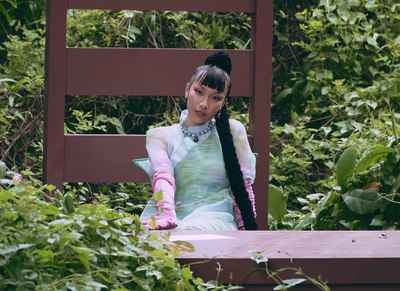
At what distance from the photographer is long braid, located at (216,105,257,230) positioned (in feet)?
8.38

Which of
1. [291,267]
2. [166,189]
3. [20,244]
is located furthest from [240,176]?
[20,244]

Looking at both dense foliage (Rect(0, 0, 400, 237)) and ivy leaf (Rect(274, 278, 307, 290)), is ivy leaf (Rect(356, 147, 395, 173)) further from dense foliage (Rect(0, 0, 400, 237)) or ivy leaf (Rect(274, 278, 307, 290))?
ivy leaf (Rect(274, 278, 307, 290))

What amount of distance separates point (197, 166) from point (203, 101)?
0.24m

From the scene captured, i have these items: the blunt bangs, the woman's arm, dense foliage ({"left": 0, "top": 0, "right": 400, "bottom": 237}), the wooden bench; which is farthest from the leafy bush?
dense foliage ({"left": 0, "top": 0, "right": 400, "bottom": 237})

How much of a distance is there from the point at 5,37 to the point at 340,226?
262 centimetres

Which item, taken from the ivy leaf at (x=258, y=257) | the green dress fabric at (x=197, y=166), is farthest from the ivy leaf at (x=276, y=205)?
the ivy leaf at (x=258, y=257)

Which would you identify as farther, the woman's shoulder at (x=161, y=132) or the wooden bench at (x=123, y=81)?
the wooden bench at (x=123, y=81)

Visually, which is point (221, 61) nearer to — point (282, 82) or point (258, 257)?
point (258, 257)

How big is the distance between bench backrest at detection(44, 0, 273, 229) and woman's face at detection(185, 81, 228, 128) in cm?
40

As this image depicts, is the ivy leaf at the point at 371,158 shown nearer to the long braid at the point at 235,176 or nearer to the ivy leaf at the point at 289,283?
the long braid at the point at 235,176

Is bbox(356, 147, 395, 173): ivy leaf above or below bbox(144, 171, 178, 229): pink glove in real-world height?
above

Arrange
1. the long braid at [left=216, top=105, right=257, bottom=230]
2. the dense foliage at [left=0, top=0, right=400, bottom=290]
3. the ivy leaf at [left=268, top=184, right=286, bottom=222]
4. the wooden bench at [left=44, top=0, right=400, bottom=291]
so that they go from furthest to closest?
the dense foliage at [left=0, top=0, right=400, bottom=290] < the ivy leaf at [left=268, top=184, right=286, bottom=222] < the wooden bench at [left=44, top=0, right=400, bottom=291] < the long braid at [left=216, top=105, right=257, bottom=230]

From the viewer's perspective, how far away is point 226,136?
2.63m

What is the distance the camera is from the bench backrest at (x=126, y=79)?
2.92 metres
